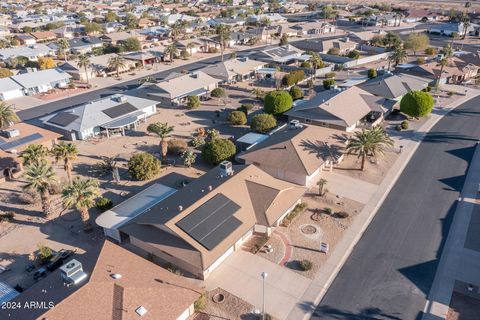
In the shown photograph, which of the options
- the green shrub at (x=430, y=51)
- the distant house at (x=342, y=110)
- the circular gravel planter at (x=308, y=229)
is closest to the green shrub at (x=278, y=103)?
the distant house at (x=342, y=110)

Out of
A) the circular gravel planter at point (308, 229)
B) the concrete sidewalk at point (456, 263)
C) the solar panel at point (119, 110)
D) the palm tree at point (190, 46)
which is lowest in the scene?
the circular gravel planter at point (308, 229)

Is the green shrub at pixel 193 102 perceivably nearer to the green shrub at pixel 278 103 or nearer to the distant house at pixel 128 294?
the green shrub at pixel 278 103

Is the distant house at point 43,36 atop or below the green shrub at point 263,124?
atop

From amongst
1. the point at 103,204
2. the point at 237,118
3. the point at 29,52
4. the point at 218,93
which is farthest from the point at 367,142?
the point at 29,52

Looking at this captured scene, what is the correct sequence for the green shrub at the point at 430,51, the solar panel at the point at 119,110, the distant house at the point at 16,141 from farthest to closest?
the green shrub at the point at 430,51 < the solar panel at the point at 119,110 < the distant house at the point at 16,141

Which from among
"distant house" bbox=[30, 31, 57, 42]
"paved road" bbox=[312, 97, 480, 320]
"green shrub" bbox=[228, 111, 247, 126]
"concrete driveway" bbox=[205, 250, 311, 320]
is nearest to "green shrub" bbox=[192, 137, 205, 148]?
"green shrub" bbox=[228, 111, 247, 126]

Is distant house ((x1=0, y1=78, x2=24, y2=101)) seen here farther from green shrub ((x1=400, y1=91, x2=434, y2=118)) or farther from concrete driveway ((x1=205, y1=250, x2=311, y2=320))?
green shrub ((x1=400, y1=91, x2=434, y2=118))
